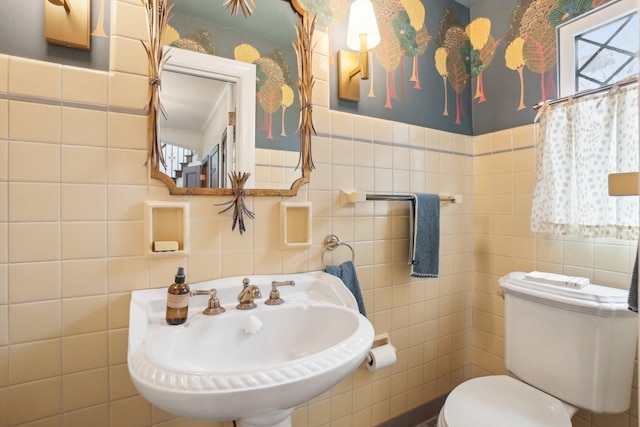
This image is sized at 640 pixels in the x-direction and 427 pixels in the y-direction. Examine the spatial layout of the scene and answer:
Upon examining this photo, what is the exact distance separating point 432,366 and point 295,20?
1782mm

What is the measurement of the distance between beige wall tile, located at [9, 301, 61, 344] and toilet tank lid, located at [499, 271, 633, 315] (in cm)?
167

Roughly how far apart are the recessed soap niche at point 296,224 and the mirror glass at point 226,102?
9 centimetres

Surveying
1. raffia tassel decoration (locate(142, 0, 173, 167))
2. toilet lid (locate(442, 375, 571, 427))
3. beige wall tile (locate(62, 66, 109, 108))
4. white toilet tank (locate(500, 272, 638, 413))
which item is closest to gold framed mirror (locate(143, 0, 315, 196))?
raffia tassel decoration (locate(142, 0, 173, 167))

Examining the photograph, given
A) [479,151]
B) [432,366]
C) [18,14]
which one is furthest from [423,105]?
[18,14]

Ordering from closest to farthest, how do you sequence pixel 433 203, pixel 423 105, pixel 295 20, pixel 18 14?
1. pixel 18 14
2. pixel 295 20
3. pixel 433 203
4. pixel 423 105

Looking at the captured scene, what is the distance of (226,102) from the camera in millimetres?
1029

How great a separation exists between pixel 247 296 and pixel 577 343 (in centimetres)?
123

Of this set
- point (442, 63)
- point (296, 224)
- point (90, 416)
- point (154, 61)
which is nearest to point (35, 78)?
point (154, 61)

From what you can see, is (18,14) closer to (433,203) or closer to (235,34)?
(235,34)

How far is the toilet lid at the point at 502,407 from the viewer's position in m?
0.96

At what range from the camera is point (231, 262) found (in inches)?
41.4

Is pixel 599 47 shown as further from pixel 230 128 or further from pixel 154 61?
pixel 154 61

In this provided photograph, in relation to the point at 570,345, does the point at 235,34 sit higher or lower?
higher

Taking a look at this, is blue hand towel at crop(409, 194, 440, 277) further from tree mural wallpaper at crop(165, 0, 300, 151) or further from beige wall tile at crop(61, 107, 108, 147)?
beige wall tile at crop(61, 107, 108, 147)
